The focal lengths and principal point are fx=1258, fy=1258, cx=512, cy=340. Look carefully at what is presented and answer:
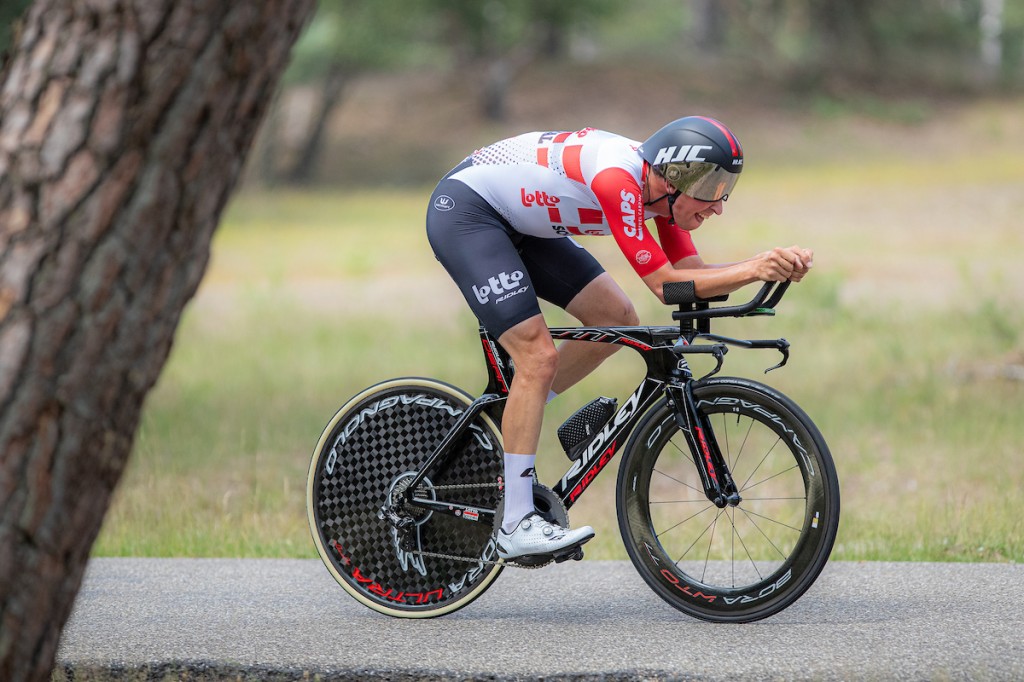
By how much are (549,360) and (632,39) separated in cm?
7129

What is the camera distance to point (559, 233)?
4824mm

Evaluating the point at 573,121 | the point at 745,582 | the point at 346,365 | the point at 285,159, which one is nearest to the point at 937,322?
the point at 346,365

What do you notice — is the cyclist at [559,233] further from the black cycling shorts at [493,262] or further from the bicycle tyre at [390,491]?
the bicycle tyre at [390,491]

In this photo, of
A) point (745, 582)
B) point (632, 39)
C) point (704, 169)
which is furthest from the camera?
point (632, 39)

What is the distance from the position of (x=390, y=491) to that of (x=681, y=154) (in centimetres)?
177

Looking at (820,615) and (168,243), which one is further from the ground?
(168,243)

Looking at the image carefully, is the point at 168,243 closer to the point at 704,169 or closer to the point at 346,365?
the point at 704,169

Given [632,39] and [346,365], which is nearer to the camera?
[346,365]

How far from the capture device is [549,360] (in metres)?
4.58

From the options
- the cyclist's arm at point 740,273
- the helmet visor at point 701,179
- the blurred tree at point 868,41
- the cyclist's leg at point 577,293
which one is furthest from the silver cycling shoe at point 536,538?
the blurred tree at point 868,41

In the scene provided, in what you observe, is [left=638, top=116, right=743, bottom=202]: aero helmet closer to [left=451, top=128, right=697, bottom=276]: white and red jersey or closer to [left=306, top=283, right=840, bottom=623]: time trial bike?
[left=451, top=128, right=697, bottom=276]: white and red jersey

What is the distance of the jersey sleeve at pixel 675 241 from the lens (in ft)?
15.9

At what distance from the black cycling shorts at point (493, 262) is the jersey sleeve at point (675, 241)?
286 mm

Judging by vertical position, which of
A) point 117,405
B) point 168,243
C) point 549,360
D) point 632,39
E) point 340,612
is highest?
point 168,243
